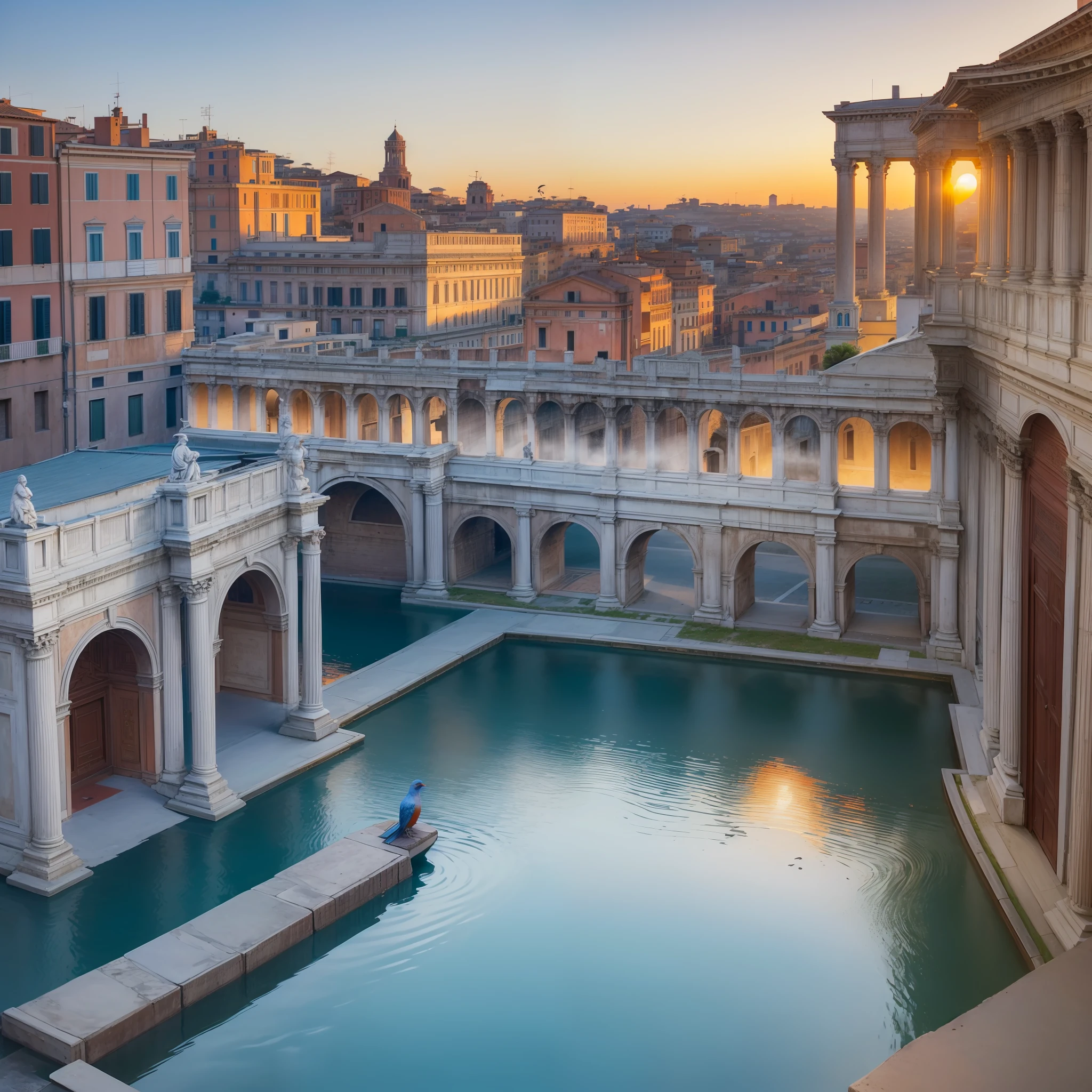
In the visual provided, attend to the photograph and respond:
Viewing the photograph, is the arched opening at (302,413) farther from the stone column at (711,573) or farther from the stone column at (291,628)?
the stone column at (291,628)

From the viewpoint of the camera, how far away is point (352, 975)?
2742 centimetres

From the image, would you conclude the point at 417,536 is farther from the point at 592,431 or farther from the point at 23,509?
the point at 23,509

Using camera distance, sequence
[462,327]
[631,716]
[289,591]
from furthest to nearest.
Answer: [462,327], [631,716], [289,591]

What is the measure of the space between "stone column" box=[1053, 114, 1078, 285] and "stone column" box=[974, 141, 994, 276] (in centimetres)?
714

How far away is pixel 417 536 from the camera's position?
182 ft

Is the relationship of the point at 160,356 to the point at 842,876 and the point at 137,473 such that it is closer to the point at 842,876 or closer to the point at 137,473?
the point at 137,473

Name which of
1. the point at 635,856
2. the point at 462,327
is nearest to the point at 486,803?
the point at 635,856

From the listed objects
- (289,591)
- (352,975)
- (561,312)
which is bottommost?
(352,975)

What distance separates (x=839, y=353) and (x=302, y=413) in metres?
22.3

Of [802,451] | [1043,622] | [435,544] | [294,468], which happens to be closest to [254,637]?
[294,468]

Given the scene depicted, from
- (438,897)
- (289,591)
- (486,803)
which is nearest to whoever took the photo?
(438,897)

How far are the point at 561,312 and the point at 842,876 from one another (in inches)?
2852

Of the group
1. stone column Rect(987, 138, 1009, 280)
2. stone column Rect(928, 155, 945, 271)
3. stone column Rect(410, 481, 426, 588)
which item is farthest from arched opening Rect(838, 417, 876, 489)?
stone column Rect(987, 138, 1009, 280)

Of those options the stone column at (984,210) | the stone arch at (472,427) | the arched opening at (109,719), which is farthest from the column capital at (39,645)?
the stone arch at (472,427)
